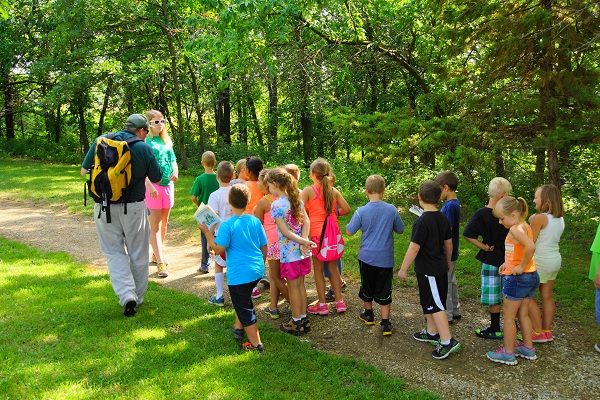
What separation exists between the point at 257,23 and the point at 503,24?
421 centimetres

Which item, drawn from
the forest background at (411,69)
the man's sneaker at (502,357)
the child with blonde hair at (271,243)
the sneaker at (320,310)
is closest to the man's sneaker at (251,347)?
the child with blonde hair at (271,243)

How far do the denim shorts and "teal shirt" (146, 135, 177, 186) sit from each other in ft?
14.4

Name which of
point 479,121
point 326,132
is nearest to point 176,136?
point 326,132

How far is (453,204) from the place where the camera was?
195 inches

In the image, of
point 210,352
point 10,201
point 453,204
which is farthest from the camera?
point 10,201

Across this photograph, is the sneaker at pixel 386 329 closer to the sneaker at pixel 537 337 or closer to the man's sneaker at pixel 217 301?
the sneaker at pixel 537 337

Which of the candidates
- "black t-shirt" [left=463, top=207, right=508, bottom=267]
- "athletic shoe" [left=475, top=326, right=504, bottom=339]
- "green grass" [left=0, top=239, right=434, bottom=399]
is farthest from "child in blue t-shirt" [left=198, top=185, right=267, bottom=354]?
"athletic shoe" [left=475, top=326, right=504, bottom=339]

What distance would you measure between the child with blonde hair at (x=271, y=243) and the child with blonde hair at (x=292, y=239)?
183mm

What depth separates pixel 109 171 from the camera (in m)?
4.85

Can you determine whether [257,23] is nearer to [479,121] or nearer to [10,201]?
[479,121]

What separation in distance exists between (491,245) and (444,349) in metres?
1.16

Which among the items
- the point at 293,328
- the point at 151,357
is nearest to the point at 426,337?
the point at 293,328

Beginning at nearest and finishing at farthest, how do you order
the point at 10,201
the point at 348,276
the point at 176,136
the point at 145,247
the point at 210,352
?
the point at 210,352, the point at 145,247, the point at 348,276, the point at 10,201, the point at 176,136

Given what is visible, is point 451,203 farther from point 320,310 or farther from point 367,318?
point 320,310
